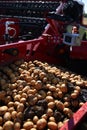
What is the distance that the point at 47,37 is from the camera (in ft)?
20.2

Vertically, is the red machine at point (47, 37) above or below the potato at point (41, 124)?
above

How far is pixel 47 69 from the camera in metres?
5.25

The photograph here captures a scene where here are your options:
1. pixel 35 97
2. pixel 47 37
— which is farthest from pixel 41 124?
pixel 47 37

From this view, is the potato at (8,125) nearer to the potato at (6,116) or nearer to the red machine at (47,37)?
the potato at (6,116)

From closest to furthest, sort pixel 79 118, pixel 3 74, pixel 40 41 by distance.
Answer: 1. pixel 79 118
2. pixel 3 74
3. pixel 40 41

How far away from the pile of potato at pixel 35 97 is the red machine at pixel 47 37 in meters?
0.28

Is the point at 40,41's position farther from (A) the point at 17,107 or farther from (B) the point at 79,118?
(B) the point at 79,118

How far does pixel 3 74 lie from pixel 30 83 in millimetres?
539

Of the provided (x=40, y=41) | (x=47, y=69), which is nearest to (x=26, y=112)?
(x=47, y=69)

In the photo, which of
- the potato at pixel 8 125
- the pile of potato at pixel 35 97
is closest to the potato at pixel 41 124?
the pile of potato at pixel 35 97

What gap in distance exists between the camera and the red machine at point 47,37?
5309 mm

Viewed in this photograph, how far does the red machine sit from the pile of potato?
0.28 metres

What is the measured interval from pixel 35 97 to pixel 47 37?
7.35 ft

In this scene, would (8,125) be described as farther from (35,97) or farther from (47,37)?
(47,37)
